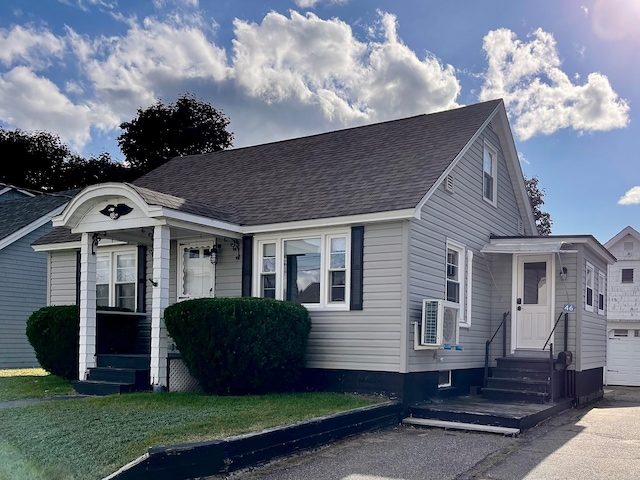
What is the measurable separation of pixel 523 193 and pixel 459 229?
4331 millimetres

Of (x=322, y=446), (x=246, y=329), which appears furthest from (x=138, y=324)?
(x=322, y=446)

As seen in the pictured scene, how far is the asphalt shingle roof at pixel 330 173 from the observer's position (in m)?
10.7

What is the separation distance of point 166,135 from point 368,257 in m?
28.5

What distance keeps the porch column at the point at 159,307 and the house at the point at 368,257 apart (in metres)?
0.03

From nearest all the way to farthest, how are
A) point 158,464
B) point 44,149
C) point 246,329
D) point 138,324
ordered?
1. point 158,464
2. point 246,329
3. point 138,324
4. point 44,149

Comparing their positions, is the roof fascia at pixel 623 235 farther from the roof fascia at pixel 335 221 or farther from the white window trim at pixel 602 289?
the roof fascia at pixel 335 221

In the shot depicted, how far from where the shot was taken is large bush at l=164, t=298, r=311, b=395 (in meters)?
9.29

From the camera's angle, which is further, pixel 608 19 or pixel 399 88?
pixel 399 88

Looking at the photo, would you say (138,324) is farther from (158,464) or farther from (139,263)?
(158,464)

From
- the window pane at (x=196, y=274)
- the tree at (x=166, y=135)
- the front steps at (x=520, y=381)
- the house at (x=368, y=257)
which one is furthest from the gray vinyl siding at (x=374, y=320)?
the tree at (x=166, y=135)

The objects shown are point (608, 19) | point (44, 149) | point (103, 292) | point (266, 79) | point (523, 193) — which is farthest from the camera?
point (44, 149)

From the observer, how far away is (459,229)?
1199 centimetres

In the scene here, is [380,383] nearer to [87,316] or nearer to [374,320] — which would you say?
[374,320]

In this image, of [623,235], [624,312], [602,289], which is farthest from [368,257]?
[623,235]
